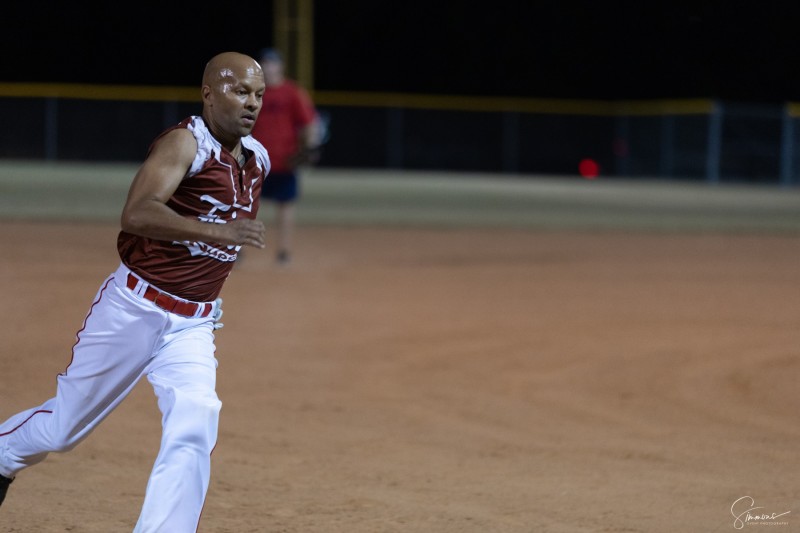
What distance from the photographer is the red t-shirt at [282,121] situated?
11.5m

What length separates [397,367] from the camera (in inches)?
294

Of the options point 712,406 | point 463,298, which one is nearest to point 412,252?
point 463,298

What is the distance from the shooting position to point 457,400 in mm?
6621

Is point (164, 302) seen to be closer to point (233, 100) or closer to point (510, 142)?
point (233, 100)

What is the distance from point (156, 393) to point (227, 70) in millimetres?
1113

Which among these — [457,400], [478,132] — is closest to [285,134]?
[457,400]

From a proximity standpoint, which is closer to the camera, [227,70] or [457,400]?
[227,70]

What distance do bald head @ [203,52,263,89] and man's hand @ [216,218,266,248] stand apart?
513 millimetres

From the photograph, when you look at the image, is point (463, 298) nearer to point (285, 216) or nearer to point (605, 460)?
point (285, 216)

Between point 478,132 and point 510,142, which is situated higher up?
point 478,132

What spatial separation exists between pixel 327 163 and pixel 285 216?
18.0 meters

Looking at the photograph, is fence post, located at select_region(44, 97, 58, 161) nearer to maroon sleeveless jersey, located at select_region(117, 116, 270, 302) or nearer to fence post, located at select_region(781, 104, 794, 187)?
fence post, located at select_region(781, 104, 794, 187)

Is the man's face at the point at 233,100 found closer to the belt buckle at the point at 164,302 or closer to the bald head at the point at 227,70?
the bald head at the point at 227,70

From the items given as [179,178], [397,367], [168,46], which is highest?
[168,46]
